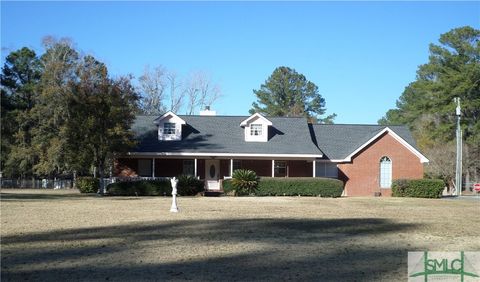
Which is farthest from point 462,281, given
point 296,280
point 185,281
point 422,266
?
point 185,281

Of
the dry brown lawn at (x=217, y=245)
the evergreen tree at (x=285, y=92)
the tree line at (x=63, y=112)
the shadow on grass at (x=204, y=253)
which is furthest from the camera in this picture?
the evergreen tree at (x=285, y=92)

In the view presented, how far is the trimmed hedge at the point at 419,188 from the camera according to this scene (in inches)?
1380

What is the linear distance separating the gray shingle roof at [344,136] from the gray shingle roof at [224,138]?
1.72 m

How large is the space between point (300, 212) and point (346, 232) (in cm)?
618

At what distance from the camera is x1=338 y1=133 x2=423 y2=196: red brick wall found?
3891 centimetres

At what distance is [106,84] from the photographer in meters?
33.0

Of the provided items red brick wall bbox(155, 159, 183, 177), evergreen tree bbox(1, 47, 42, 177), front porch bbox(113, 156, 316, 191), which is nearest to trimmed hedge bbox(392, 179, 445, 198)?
front porch bbox(113, 156, 316, 191)

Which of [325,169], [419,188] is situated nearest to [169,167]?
[325,169]

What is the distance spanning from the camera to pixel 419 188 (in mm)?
35406

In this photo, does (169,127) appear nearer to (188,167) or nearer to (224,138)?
(188,167)

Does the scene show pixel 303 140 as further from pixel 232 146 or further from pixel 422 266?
pixel 422 266

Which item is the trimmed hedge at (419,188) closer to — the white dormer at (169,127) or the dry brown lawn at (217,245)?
the white dormer at (169,127)

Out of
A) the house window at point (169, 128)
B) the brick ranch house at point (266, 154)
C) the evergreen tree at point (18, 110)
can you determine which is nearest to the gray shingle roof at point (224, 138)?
the brick ranch house at point (266, 154)

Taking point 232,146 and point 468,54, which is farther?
point 468,54
